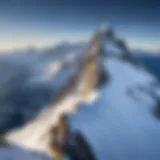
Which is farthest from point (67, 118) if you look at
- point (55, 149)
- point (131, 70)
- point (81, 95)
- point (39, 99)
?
point (131, 70)

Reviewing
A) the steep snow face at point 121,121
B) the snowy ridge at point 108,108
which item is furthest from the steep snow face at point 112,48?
the steep snow face at point 121,121

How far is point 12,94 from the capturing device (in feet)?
8.09

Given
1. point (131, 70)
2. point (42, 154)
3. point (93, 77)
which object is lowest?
point (42, 154)

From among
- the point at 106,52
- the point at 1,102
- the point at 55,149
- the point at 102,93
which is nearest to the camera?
the point at 55,149

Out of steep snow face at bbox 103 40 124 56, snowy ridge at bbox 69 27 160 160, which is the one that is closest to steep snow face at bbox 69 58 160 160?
snowy ridge at bbox 69 27 160 160

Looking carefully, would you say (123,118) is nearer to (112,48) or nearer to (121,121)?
(121,121)

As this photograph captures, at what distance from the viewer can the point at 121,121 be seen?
2.16 meters

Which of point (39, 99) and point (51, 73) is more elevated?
point (51, 73)

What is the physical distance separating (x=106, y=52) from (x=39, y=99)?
50cm

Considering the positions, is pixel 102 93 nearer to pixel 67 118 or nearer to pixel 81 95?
pixel 81 95

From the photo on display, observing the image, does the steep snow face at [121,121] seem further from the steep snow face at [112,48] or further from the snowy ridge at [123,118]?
the steep snow face at [112,48]

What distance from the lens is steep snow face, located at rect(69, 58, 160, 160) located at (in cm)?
201

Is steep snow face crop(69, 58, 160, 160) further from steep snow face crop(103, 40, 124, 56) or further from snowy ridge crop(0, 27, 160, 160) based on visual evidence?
steep snow face crop(103, 40, 124, 56)

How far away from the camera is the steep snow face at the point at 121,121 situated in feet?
6.58
